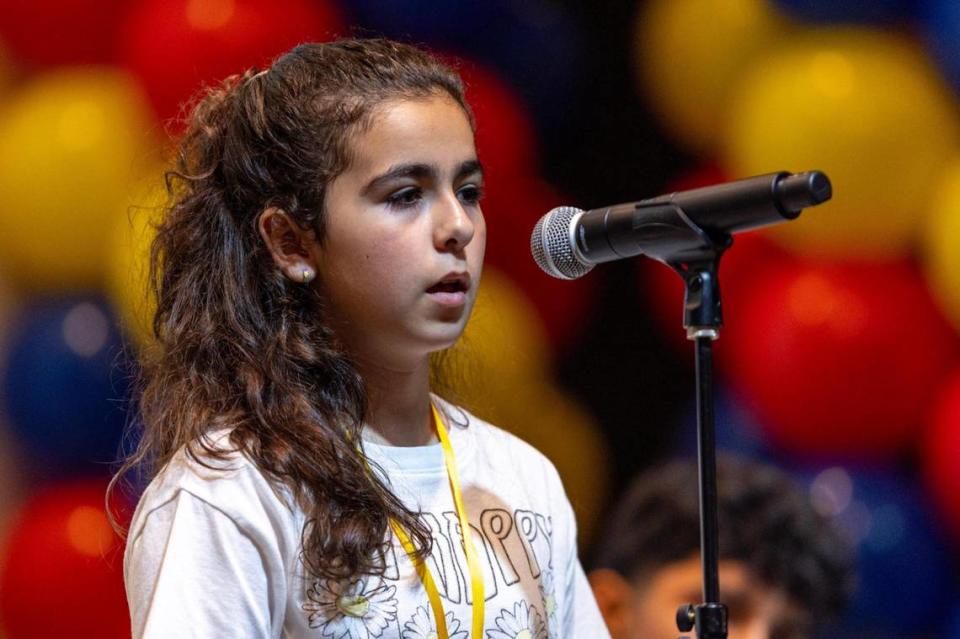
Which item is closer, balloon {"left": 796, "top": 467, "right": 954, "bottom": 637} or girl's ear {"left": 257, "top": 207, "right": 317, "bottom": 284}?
girl's ear {"left": 257, "top": 207, "right": 317, "bottom": 284}

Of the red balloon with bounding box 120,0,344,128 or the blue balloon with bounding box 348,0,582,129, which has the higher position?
the blue balloon with bounding box 348,0,582,129

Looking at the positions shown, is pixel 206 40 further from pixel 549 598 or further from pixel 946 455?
pixel 946 455

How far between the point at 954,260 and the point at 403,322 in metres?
1.12

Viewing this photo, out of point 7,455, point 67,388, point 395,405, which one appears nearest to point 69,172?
point 67,388

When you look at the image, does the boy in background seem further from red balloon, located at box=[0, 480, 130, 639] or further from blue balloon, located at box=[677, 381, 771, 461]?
red balloon, located at box=[0, 480, 130, 639]

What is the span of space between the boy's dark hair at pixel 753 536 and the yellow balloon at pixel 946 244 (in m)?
0.38

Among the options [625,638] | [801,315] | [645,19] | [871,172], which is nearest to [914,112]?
[871,172]

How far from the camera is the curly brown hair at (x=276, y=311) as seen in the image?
51.1 inches

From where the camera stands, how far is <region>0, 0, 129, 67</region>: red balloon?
2244 mm

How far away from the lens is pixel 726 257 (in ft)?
7.66

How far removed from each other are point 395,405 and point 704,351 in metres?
0.39

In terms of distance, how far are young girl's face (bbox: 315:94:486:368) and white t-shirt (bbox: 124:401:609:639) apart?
136 mm

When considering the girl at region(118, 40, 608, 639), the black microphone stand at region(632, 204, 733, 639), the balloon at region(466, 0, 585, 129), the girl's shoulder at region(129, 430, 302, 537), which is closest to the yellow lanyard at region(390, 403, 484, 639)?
the girl at region(118, 40, 608, 639)

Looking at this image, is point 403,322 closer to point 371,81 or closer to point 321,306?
point 321,306
